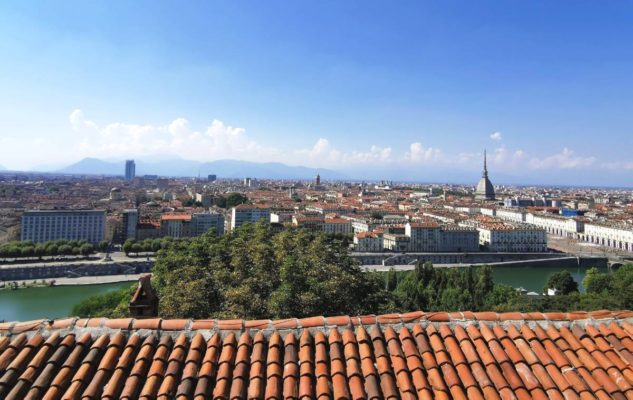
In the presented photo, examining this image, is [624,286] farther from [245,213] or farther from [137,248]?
[245,213]

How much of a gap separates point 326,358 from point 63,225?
3855cm

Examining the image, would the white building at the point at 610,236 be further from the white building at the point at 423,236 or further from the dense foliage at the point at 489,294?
the dense foliage at the point at 489,294

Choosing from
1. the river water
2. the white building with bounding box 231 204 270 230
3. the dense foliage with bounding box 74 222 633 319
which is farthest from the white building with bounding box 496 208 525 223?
the dense foliage with bounding box 74 222 633 319

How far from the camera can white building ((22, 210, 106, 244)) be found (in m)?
34.3

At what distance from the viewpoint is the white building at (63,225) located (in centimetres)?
3431

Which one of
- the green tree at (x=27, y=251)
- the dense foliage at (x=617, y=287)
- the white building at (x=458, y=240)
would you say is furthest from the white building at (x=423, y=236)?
the green tree at (x=27, y=251)

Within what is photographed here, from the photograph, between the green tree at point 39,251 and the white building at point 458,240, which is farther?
the white building at point 458,240

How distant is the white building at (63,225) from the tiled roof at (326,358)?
37.5 m

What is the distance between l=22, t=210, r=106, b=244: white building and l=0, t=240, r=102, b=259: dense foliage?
5183 mm

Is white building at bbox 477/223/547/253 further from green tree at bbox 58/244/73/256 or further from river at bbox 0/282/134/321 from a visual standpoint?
green tree at bbox 58/244/73/256

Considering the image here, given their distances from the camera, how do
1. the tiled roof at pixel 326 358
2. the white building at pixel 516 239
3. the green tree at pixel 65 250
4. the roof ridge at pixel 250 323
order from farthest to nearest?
1. the white building at pixel 516 239
2. the green tree at pixel 65 250
3. the roof ridge at pixel 250 323
4. the tiled roof at pixel 326 358

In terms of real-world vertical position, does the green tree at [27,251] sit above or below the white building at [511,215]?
below

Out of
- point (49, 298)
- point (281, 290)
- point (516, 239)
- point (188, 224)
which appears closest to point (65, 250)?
point (49, 298)

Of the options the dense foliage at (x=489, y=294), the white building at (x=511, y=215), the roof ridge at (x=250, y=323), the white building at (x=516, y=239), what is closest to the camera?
the roof ridge at (x=250, y=323)
